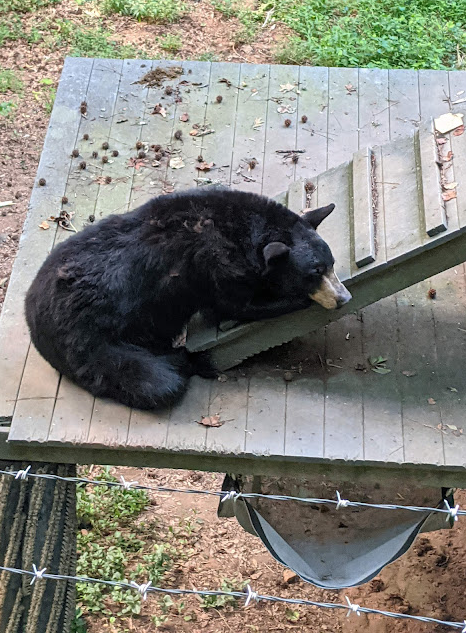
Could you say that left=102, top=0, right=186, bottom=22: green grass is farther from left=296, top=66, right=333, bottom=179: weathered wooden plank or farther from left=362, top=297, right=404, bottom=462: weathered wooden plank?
left=362, top=297, right=404, bottom=462: weathered wooden plank

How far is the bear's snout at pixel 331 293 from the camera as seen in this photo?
437 centimetres

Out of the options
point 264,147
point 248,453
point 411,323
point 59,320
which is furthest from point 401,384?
point 264,147

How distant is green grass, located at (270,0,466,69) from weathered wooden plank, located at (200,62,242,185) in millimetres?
2466

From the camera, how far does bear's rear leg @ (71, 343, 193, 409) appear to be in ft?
14.8

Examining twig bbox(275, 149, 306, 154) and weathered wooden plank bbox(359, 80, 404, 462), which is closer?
weathered wooden plank bbox(359, 80, 404, 462)

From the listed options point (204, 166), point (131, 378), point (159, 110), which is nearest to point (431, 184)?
point (131, 378)

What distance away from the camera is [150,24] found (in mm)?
10492

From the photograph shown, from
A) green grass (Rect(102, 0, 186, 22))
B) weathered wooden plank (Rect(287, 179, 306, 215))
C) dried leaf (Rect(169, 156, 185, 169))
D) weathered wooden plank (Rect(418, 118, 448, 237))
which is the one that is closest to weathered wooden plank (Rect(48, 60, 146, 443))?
dried leaf (Rect(169, 156, 185, 169))

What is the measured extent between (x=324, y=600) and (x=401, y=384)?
2308mm

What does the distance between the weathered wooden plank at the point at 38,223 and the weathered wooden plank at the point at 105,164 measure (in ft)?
0.56

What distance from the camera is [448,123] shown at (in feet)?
15.8

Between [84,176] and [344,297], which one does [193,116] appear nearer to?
[84,176]

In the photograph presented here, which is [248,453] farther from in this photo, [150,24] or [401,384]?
[150,24]

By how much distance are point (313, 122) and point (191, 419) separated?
10.6 feet
